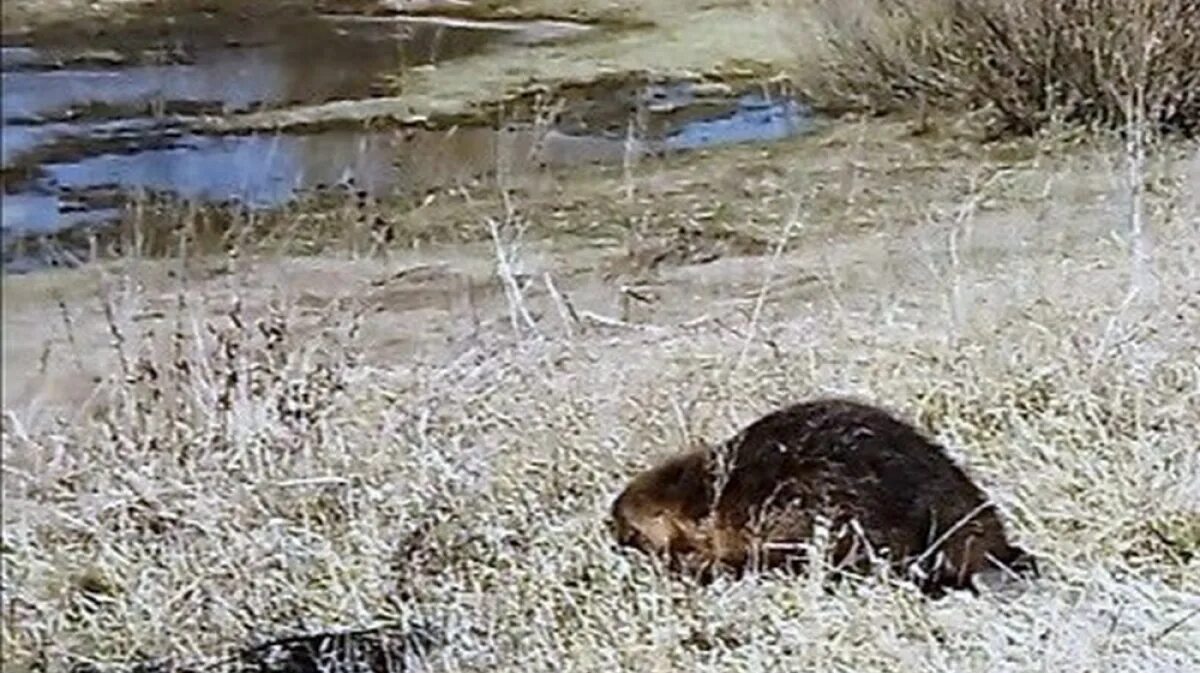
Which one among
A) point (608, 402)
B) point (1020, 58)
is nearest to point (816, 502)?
point (608, 402)

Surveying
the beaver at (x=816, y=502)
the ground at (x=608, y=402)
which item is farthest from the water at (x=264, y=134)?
the beaver at (x=816, y=502)

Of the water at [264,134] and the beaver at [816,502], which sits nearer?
the water at [264,134]

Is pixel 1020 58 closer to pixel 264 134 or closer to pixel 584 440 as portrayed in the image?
pixel 584 440

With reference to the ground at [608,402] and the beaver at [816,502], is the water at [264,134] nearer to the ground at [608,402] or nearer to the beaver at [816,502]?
the ground at [608,402]

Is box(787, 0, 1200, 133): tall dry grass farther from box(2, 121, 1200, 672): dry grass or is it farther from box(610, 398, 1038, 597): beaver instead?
box(610, 398, 1038, 597): beaver

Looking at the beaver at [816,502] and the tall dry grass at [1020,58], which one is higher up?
the tall dry grass at [1020,58]

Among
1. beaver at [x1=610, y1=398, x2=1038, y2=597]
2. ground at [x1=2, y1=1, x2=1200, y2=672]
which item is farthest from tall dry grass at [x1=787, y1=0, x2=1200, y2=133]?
beaver at [x1=610, y1=398, x2=1038, y2=597]
